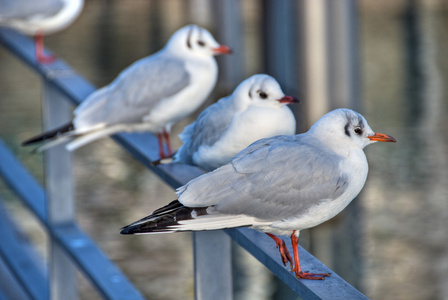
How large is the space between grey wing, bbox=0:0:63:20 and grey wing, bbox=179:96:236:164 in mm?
2894

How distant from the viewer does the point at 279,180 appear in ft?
5.12

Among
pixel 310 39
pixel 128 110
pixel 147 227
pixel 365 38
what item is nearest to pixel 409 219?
pixel 310 39

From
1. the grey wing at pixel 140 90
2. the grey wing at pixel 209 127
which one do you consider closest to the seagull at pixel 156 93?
the grey wing at pixel 140 90

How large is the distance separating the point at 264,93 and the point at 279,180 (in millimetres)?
456

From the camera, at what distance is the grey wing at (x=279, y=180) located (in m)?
1.54

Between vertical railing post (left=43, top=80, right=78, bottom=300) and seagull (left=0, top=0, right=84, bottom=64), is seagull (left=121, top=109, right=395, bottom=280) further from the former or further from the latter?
seagull (left=0, top=0, right=84, bottom=64)

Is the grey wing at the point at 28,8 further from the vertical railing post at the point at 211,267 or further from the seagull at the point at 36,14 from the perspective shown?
the vertical railing post at the point at 211,267

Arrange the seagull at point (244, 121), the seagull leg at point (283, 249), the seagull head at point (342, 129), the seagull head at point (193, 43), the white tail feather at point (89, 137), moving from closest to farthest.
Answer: the seagull leg at point (283, 249), the seagull head at point (342, 129), the seagull at point (244, 121), the white tail feather at point (89, 137), the seagull head at point (193, 43)

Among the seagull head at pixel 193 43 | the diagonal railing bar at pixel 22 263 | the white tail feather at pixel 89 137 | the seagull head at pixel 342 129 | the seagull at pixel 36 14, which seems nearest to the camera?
the seagull head at pixel 342 129

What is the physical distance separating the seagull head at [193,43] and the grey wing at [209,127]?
633mm

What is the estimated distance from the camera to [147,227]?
140cm

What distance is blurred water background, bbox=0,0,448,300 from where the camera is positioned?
5.65 meters

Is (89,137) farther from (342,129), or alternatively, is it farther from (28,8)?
(28,8)

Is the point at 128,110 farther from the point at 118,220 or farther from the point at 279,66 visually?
the point at 279,66
